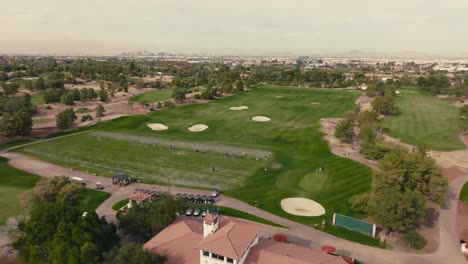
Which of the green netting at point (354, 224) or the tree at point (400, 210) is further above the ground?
the tree at point (400, 210)

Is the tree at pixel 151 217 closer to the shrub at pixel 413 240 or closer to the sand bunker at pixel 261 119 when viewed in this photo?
the shrub at pixel 413 240

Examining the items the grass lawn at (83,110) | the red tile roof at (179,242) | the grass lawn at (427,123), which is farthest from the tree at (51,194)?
the grass lawn at (83,110)

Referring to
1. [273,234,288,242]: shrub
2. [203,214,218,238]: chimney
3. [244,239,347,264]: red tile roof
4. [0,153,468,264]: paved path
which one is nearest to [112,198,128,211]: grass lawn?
[0,153,468,264]: paved path

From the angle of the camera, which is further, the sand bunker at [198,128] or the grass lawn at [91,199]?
the sand bunker at [198,128]

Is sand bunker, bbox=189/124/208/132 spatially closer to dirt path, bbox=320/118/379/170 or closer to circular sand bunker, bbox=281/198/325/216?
Result: dirt path, bbox=320/118/379/170

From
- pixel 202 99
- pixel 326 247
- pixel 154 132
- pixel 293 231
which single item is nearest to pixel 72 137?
pixel 154 132

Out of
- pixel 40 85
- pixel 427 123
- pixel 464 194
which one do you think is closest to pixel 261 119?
pixel 427 123

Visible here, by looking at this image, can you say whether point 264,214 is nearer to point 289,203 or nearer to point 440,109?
point 289,203
